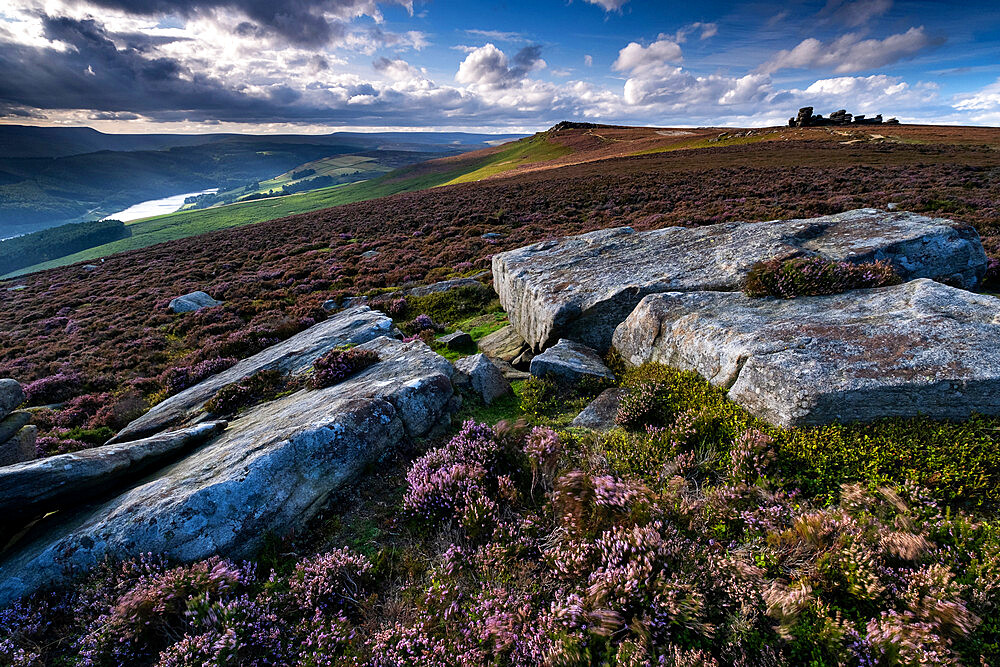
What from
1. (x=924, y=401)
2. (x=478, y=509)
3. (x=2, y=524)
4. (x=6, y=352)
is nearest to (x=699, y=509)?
(x=478, y=509)

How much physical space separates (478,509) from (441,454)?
4.08 feet

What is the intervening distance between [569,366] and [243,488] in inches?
228

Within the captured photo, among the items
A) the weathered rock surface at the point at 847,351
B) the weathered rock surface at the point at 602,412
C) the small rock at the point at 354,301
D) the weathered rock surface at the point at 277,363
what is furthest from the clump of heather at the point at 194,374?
the weathered rock surface at the point at 847,351

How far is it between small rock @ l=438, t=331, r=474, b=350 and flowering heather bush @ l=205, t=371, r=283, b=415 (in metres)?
4.44

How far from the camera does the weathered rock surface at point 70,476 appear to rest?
5109 mm

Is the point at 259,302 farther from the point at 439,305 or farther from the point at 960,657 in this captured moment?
the point at 960,657

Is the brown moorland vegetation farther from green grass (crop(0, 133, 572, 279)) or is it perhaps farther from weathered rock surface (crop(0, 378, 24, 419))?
green grass (crop(0, 133, 572, 279))

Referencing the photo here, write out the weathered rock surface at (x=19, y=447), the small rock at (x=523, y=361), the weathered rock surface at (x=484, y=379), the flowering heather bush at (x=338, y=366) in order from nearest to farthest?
the weathered rock surface at (x=19, y=447), the weathered rock surface at (x=484, y=379), the flowering heather bush at (x=338, y=366), the small rock at (x=523, y=361)

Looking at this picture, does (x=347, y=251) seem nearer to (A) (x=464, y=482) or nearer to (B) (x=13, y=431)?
(B) (x=13, y=431)

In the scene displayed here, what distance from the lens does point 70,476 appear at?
5449 mm

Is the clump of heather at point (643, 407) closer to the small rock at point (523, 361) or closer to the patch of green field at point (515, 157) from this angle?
the small rock at point (523, 361)

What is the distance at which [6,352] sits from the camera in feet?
69.1

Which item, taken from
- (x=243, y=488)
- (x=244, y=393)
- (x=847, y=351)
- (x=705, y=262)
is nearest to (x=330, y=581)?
(x=243, y=488)

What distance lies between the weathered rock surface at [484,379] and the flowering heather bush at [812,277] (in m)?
5.35
